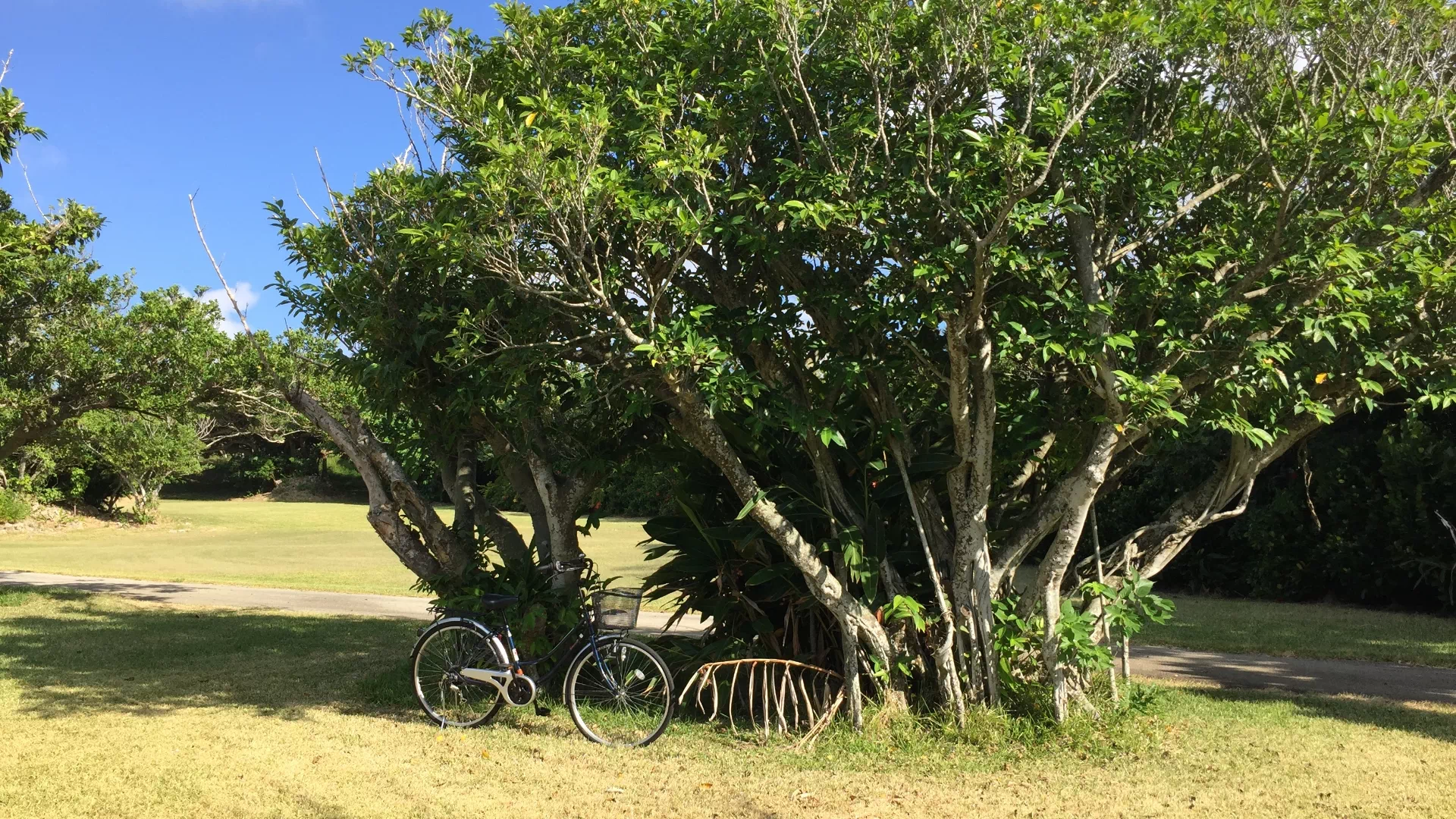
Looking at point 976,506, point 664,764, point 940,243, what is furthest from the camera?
point 976,506

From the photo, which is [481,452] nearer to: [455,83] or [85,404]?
[455,83]

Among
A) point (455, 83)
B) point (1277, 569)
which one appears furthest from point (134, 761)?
point (1277, 569)

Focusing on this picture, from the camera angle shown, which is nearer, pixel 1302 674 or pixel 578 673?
pixel 578 673

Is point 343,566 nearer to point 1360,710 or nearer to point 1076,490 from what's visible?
Answer: point 1076,490

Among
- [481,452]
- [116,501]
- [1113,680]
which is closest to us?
[1113,680]

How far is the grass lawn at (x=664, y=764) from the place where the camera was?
18.3 feet

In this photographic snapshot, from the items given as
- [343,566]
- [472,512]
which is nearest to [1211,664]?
[472,512]

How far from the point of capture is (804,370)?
7570 millimetres

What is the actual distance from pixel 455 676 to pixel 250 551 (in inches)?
857

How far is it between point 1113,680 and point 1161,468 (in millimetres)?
12717

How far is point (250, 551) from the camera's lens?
2680cm

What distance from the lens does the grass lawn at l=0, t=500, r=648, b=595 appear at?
20.2 meters

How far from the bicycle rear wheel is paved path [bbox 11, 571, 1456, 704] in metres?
2.78

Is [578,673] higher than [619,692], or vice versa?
[578,673]
